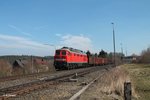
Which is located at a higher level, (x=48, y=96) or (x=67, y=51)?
(x=67, y=51)

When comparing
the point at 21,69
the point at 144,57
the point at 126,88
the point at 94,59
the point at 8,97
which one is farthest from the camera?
the point at 144,57

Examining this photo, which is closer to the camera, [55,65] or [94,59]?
[55,65]

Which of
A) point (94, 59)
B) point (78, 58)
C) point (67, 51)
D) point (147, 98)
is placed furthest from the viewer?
point (94, 59)

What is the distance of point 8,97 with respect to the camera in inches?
621

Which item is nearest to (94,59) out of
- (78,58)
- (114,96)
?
(78,58)

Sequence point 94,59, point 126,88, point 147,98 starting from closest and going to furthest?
1. point 126,88
2. point 147,98
3. point 94,59

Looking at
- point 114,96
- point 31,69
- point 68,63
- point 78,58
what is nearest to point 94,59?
point 78,58

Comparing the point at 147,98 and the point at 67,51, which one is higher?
the point at 67,51

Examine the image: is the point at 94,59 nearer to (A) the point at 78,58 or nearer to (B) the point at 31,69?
(A) the point at 78,58

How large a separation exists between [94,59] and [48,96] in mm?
70738

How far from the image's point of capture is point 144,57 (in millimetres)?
143125

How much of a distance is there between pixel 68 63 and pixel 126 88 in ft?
131

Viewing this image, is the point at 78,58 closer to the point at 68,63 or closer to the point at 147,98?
the point at 68,63

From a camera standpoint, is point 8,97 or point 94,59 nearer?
point 8,97
